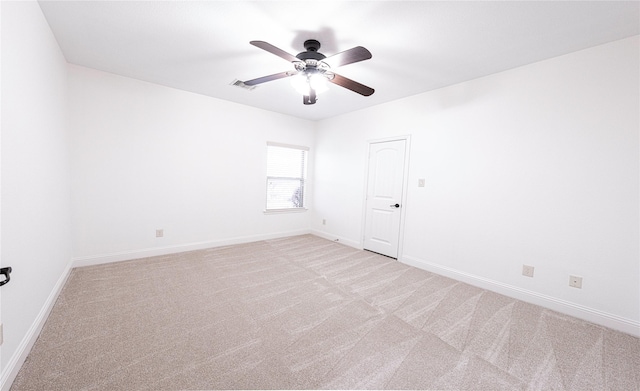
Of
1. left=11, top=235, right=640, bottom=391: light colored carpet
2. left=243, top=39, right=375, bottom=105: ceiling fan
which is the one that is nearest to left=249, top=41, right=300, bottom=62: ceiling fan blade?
left=243, top=39, right=375, bottom=105: ceiling fan

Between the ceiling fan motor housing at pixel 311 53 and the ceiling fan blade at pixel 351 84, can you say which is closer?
the ceiling fan motor housing at pixel 311 53

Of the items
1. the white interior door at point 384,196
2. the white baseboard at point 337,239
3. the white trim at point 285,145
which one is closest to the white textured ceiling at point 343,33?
the white interior door at point 384,196

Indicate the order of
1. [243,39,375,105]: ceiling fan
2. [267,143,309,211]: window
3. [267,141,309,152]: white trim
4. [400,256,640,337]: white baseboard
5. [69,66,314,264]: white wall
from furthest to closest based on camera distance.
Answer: [267,143,309,211]: window → [267,141,309,152]: white trim → [69,66,314,264]: white wall → [400,256,640,337]: white baseboard → [243,39,375,105]: ceiling fan

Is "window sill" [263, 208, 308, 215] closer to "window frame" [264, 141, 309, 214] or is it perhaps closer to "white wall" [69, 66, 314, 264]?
"window frame" [264, 141, 309, 214]

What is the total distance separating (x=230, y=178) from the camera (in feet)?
14.0

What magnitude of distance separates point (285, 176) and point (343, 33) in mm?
3223

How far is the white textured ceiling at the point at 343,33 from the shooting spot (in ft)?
6.01

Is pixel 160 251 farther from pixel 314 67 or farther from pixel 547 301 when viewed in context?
pixel 547 301

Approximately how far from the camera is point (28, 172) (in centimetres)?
172

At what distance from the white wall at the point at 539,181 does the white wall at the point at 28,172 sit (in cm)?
392

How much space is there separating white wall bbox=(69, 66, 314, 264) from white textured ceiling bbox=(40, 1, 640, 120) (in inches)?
21.3

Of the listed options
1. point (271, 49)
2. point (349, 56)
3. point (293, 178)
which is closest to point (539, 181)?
point (349, 56)

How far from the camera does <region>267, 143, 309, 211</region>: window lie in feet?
15.8

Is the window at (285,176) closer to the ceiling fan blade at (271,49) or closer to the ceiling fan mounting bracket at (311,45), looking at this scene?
the ceiling fan mounting bracket at (311,45)
